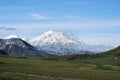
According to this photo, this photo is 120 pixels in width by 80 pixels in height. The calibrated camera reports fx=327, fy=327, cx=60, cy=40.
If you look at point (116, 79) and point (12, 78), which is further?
point (116, 79)

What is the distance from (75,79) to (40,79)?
1163cm

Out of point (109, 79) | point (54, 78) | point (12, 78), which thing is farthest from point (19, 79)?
point (109, 79)

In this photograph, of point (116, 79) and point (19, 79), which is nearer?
point (19, 79)

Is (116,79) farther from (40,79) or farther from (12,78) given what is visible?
(12,78)

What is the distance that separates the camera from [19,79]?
327 feet

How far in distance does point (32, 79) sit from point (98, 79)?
A: 2125 cm

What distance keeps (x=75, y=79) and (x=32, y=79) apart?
14.1 m

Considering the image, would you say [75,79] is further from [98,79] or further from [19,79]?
[19,79]

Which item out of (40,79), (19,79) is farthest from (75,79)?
(19,79)

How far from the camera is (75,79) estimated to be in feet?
344

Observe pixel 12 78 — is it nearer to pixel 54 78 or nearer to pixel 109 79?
pixel 54 78

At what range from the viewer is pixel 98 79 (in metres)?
105

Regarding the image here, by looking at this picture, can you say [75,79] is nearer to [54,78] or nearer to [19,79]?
[54,78]

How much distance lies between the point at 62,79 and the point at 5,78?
58.1 ft
